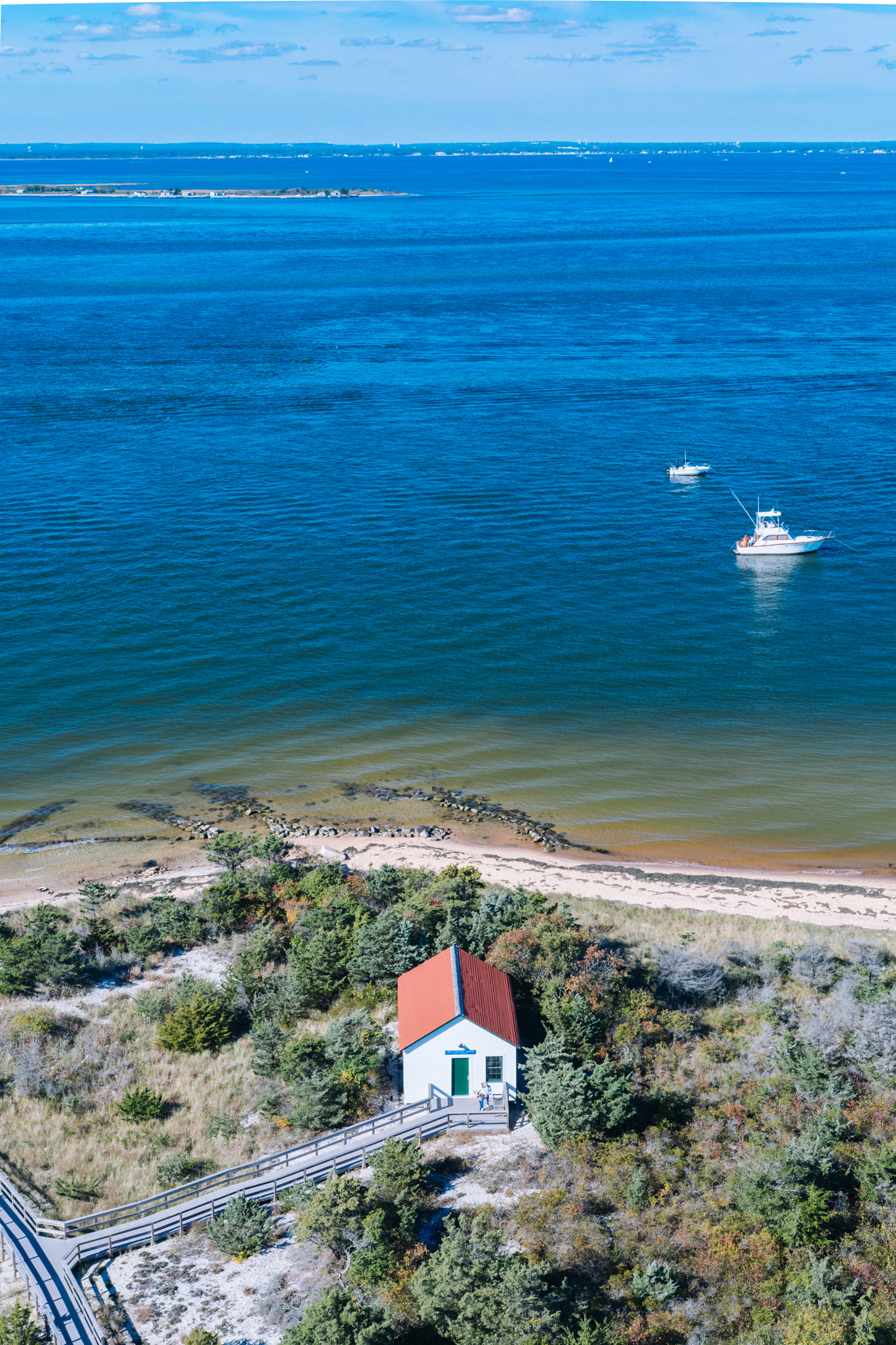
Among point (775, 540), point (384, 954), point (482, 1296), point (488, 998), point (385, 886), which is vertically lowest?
point (482, 1296)

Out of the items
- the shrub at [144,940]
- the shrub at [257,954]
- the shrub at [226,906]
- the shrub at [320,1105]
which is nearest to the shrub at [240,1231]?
the shrub at [320,1105]

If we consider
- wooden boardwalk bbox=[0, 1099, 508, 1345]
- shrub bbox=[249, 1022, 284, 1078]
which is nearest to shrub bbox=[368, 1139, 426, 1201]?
wooden boardwalk bbox=[0, 1099, 508, 1345]

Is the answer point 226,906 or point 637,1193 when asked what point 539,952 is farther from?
point 226,906

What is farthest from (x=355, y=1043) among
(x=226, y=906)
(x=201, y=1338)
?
(x=226, y=906)

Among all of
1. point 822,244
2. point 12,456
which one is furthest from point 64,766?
point 822,244

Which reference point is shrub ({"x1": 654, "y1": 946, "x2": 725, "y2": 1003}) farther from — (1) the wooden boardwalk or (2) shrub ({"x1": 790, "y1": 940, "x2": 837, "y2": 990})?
(1) the wooden boardwalk
